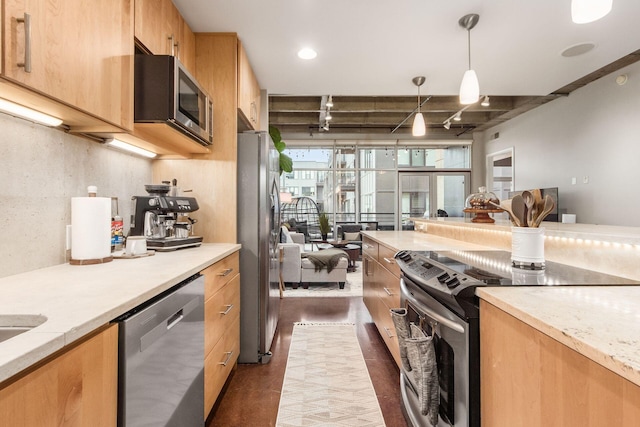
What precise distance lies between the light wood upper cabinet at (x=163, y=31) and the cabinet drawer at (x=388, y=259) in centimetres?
192

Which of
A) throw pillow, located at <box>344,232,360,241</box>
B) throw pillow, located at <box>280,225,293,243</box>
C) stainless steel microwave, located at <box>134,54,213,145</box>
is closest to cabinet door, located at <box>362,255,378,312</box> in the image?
stainless steel microwave, located at <box>134,54,213,145</box>

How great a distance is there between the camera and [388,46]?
2670 millimetres

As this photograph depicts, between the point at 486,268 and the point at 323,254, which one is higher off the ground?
the point at 486,268

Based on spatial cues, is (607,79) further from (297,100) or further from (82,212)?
(82,212)

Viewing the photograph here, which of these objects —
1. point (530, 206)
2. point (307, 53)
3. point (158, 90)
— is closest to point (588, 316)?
point (530, 206)

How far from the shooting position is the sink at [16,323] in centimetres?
79

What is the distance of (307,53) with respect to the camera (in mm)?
2783

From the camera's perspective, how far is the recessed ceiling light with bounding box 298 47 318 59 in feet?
8.96

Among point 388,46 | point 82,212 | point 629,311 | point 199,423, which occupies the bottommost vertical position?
point 199,423

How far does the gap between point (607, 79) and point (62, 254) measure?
6.28 metres

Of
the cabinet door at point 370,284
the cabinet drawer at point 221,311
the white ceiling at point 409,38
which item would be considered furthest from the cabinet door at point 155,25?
the cabinet door at point 370,284

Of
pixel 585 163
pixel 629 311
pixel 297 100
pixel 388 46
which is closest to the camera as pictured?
pixel 629 311

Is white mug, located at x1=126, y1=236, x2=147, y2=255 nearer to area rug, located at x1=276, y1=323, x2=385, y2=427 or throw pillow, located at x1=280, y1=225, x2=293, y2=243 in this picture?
area rug, located at x1=276, y1=323, x2=385, y2=427

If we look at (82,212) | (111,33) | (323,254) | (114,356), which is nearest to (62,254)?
(82,212)
